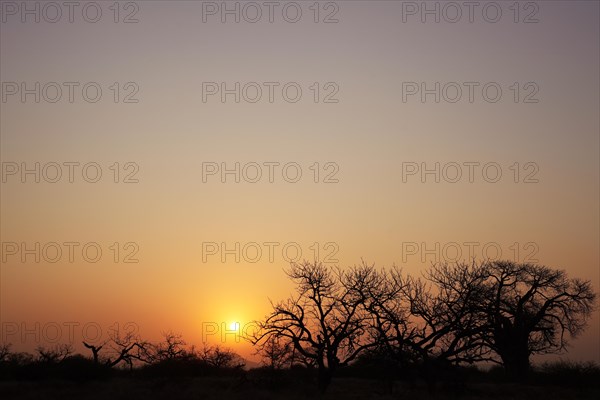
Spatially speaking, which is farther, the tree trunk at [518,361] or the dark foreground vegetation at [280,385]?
the tree trunk at [518,361]

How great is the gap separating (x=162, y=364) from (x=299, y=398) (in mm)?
22209

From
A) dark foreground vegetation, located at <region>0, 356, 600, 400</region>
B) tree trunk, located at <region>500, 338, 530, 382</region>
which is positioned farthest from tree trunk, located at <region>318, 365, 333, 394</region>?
tree trunk, located at <region>500, 338, 530, 382</region>

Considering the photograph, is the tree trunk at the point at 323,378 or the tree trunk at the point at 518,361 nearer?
the tree trunk at the point at 323,378

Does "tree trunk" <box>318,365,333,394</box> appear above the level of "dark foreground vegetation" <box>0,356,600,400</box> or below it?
above

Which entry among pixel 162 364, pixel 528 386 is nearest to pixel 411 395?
pixel 528 386

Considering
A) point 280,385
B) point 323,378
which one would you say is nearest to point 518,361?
point 323,378

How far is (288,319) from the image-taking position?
34406 millimetres

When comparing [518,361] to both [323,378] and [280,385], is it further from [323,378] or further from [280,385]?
[280,385]

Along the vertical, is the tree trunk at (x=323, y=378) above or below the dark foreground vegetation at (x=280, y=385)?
above

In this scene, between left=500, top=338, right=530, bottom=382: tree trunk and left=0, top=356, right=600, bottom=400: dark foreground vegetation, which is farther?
left=500, top=338, right=530, bottom=382: tree trunk

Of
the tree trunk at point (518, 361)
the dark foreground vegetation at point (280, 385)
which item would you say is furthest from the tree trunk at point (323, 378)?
the tree trunk at point (518, 361)

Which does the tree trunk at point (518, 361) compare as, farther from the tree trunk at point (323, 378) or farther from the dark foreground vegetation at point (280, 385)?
the tree trunk at point (323, 378)

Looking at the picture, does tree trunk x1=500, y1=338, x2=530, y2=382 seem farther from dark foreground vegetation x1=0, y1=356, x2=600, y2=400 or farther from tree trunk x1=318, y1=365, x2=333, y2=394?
tree trunk x1=318, y1=365, x2=333, y2=394

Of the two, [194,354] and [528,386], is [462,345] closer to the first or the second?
[528,386]
